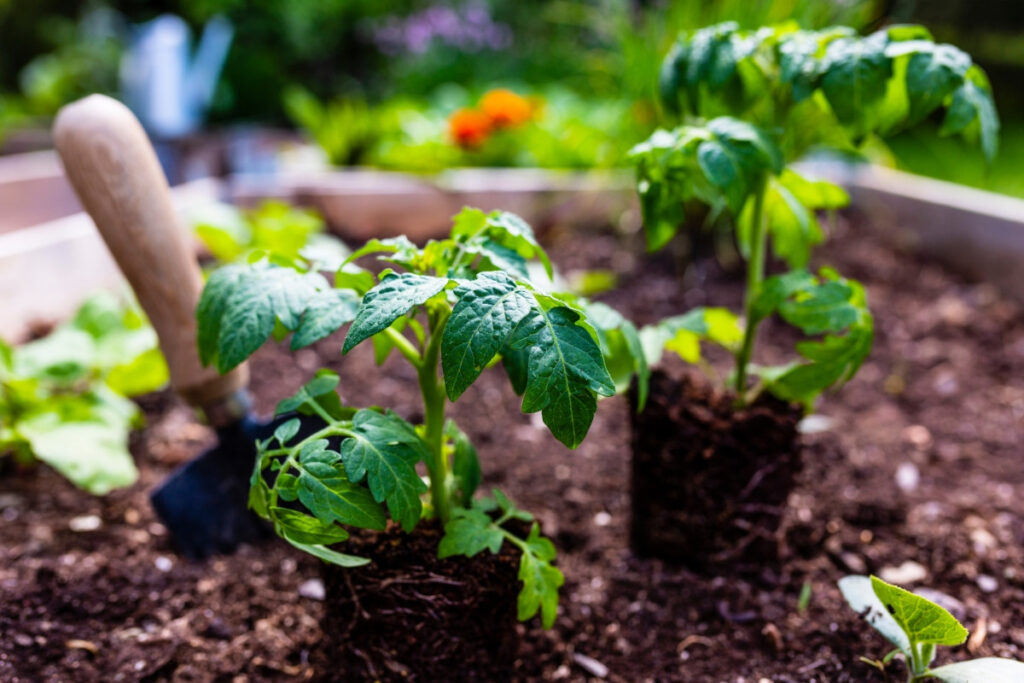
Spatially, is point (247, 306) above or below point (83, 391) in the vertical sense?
above

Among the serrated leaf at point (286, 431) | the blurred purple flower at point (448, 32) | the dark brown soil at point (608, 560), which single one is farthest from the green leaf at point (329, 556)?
the blurred purple flower at point (448, 32)

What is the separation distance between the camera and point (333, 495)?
2.75 feet

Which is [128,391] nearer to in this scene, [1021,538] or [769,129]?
[769,129]

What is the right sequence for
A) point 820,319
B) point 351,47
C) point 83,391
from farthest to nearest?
1. point 351,47
2. point 83,391
3. point 820,319

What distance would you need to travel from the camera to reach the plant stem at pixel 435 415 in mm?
934

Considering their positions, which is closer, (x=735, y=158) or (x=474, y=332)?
(x=474, y=332)

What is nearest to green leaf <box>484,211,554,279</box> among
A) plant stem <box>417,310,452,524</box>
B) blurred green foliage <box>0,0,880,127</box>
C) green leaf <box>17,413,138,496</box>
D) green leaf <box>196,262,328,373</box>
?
plant stem <box>417,310,452,524</box>

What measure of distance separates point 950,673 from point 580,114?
3.03 m

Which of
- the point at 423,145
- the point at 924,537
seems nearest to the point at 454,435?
the point at 924,537

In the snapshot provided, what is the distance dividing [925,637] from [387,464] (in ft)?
2.28

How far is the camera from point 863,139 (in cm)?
108

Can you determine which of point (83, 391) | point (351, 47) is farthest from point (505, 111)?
point (351, 47)

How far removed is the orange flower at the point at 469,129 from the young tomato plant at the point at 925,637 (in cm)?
261

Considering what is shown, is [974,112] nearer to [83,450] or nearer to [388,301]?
[388,301]
